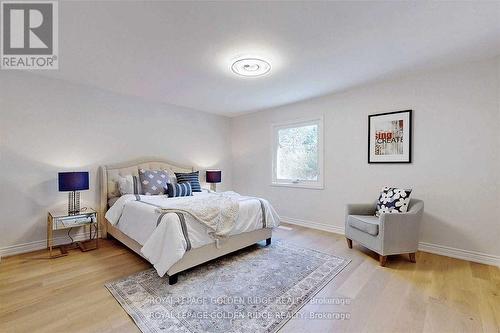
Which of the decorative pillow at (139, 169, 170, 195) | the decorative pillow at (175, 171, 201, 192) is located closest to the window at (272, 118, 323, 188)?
the decorative pillow at (175, 171, 201, 192)

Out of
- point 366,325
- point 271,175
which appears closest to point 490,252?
point 366,325

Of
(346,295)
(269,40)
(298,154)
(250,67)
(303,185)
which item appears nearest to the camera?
(346,295)

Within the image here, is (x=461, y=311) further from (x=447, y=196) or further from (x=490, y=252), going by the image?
(x=447, y=196)

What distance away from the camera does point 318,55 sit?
2.52 metres

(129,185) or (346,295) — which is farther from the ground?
(129,185)

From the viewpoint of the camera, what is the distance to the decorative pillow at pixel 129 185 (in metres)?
3.49

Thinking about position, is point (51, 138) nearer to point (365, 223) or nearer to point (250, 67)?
point (250, 67)

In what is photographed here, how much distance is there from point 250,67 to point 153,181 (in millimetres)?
2370

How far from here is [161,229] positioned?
88.5 inches

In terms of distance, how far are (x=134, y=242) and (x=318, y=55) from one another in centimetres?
310

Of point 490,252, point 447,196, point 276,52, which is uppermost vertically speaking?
point 276,52

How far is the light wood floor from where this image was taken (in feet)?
5.45

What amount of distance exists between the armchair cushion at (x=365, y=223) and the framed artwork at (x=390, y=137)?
3.11ft

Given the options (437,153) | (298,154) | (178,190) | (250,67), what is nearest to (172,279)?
(178,190)
